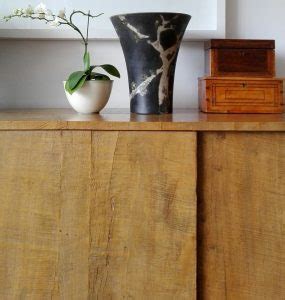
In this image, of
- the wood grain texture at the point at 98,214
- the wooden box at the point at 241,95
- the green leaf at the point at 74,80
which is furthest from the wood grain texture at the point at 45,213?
the wooden box at the point at 241,95

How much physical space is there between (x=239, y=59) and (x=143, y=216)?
0.50 metres

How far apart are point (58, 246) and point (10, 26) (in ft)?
2.21

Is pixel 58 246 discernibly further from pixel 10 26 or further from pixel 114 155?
pixel 10 26

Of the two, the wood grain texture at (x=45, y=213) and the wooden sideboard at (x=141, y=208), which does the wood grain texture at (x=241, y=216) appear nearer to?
the wooden sideboard at (x=141, y=208)

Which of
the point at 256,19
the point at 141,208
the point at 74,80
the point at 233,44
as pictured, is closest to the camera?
the point at 141,208

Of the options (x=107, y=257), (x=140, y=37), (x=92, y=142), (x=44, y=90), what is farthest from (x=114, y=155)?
(x=44, y=90)

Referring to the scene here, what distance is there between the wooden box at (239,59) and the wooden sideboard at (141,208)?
0.95 ft

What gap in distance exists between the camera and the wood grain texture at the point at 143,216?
76 cm

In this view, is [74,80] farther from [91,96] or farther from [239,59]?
[239,59]

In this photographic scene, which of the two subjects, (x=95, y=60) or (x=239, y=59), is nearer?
(x=239, y=59)

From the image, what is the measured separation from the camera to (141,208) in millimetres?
766

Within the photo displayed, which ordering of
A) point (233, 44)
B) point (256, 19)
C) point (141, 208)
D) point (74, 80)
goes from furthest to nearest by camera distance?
point (256, 19) < point (233, 44) < point (74, 80) < point (141, 208)

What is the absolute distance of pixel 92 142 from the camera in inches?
30.0

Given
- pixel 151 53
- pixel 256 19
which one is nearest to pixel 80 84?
pixel 151 53
